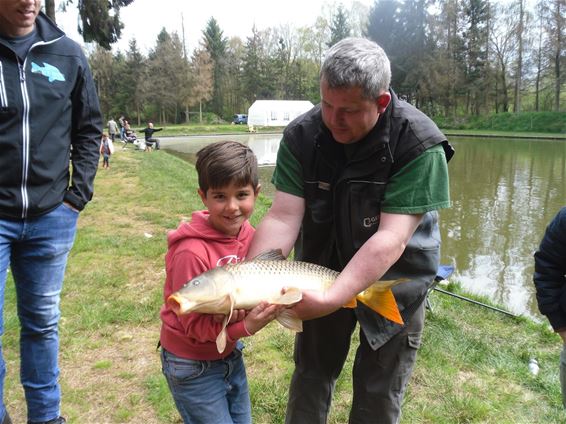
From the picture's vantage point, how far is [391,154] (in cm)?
204

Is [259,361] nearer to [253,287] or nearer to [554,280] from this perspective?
[253,287]

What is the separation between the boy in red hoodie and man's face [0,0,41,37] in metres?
1.13

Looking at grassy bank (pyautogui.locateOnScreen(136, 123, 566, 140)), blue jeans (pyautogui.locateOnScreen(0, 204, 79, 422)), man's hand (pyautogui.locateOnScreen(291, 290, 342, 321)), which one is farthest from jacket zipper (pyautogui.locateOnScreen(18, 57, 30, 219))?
grassy bank (pyautogui.locateOnScreen(136, 123, 566, 140))

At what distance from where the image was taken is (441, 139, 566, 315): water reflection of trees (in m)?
6.40

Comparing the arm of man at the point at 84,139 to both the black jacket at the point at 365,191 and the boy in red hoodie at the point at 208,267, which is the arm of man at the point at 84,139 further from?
the black jacket at the point at 365,191

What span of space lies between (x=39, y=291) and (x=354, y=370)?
1652 millimetres

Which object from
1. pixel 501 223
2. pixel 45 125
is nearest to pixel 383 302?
pixel 45 125

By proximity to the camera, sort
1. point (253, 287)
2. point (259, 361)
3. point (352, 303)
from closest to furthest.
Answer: point (253, 287)
point (352, 303)
point (259, 361)

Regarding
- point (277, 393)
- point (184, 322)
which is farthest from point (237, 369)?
point (277, 393)

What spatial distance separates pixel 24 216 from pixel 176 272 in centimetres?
97

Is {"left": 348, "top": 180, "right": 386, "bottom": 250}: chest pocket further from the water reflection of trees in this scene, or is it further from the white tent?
the white tent

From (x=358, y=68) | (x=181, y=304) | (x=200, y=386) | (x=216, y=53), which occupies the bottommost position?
(x=200, y=386)

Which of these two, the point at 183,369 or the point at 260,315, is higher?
the point at 260,315

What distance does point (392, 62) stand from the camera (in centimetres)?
4919
